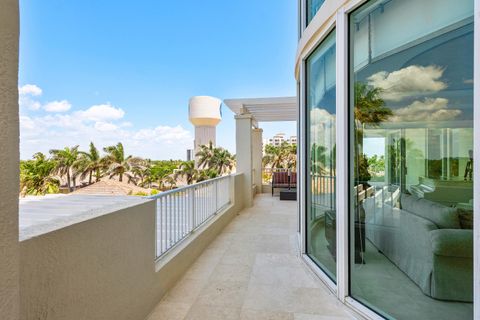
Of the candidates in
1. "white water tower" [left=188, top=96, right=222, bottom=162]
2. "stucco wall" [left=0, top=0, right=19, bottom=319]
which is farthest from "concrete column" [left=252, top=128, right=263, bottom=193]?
"white water tower" [left=188, top=96, right=222, bottom=162]

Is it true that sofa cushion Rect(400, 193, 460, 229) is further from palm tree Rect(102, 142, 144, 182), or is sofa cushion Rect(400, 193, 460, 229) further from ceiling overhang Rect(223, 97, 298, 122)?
palm tree Rect(102, 142, 144, 182)

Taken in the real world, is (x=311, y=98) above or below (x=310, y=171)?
above

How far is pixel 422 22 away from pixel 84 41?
90.4ft

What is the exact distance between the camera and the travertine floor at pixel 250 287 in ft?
7.07

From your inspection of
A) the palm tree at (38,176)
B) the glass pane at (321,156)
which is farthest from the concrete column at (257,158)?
the palm tree at (38,176)

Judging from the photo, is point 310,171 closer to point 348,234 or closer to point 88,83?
point 348,234

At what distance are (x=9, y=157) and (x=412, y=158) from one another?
2284mm

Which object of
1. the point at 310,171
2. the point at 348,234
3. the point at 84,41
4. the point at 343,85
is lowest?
the point at 348,234

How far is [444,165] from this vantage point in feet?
5.44

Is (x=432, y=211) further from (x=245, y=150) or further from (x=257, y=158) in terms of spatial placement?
(x=257, y=158)

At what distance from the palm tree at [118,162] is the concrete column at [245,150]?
22.7 metres

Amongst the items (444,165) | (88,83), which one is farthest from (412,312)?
(88,83)

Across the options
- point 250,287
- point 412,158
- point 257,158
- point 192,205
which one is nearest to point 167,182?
point 257,158

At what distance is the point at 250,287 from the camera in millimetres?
2576
